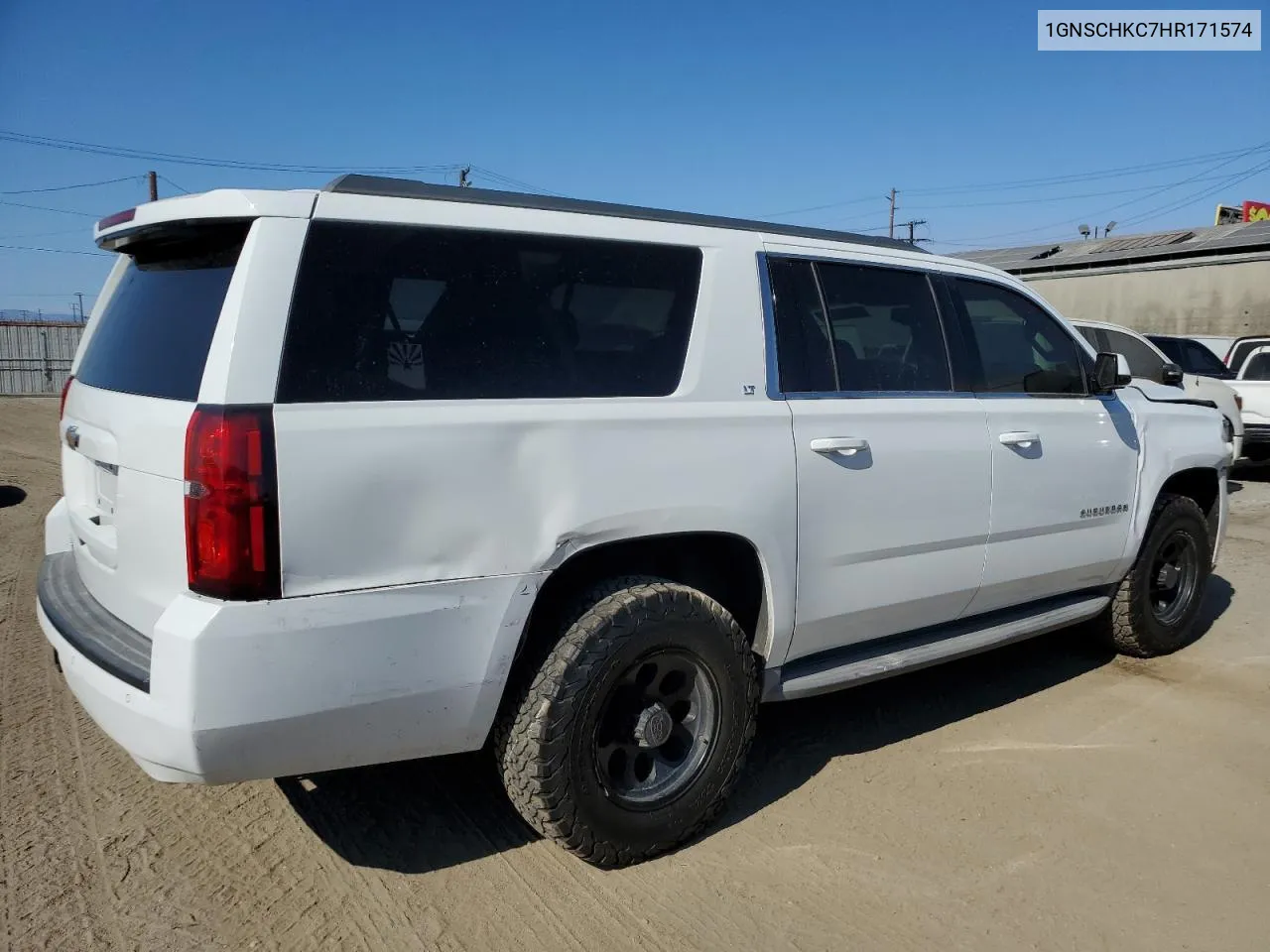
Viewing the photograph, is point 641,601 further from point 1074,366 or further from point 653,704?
point 1074,366

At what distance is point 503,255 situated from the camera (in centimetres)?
279

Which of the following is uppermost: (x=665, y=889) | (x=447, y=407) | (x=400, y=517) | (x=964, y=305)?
(x=964, y=305)

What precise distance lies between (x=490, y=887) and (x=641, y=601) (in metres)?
0.95

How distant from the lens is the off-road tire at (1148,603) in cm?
488

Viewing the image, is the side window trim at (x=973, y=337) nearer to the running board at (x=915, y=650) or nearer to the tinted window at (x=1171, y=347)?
the running board at (x=915, y=650)

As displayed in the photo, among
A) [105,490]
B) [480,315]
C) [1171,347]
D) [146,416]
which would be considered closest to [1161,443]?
[480,315]

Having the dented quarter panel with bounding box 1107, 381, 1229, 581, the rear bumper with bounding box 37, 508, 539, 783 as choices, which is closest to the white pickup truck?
the dented quarter panel with bounding box 1107, 381, 1229, 581

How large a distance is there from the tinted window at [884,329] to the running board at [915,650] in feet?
3.25

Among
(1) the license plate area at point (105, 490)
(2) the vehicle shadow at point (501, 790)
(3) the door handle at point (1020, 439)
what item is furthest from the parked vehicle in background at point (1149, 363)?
(1) the license plate area at point (105, 490)

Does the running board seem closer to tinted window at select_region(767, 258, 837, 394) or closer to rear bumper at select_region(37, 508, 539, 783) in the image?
tinted window at select_region(767, 258, 837, 394)

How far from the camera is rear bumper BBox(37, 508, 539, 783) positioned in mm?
2287

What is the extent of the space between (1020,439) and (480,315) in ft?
7.95

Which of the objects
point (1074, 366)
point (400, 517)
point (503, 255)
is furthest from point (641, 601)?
point (1074, 366)

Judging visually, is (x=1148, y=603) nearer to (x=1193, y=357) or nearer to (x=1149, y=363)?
(x=1149, y=363)
